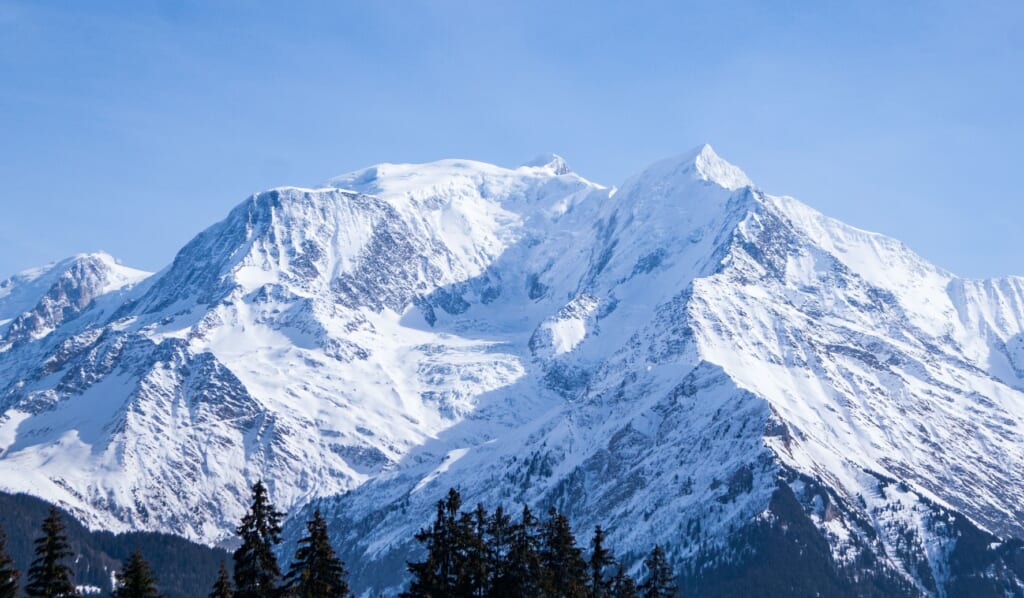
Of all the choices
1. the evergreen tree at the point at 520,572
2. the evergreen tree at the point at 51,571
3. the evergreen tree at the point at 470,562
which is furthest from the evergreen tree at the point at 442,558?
the evergreen tree at the point at 51,571

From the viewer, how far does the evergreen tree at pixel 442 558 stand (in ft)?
290

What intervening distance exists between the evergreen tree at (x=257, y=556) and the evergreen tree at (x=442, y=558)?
8916 mm

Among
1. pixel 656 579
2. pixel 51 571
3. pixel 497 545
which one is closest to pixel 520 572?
pixel 497 545

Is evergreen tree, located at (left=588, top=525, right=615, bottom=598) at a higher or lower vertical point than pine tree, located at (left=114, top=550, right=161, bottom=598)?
lower

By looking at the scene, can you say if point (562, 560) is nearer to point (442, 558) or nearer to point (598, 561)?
point (598, 561)

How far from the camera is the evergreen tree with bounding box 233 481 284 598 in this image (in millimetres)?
83000

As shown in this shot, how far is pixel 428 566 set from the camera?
87.8 m

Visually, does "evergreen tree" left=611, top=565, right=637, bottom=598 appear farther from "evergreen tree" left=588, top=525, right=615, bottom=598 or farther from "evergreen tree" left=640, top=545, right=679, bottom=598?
"evergreen tree" left=640, top=545, right=679, bottom=598

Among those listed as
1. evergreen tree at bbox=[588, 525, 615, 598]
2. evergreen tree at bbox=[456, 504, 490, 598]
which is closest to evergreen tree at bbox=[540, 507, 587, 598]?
evergreen tree at bbox=[588, 525, 615, 598]

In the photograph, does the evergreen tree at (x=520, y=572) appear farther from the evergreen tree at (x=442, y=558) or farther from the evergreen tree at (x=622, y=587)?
the evergreen tree at (x=622, y=587)

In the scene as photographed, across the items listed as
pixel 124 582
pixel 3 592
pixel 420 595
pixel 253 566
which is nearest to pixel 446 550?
pixel 420 595

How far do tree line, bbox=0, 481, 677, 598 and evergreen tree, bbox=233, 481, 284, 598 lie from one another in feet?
0.18

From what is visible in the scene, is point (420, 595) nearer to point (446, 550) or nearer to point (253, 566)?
point (446, 550)

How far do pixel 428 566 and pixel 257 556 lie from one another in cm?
1016
